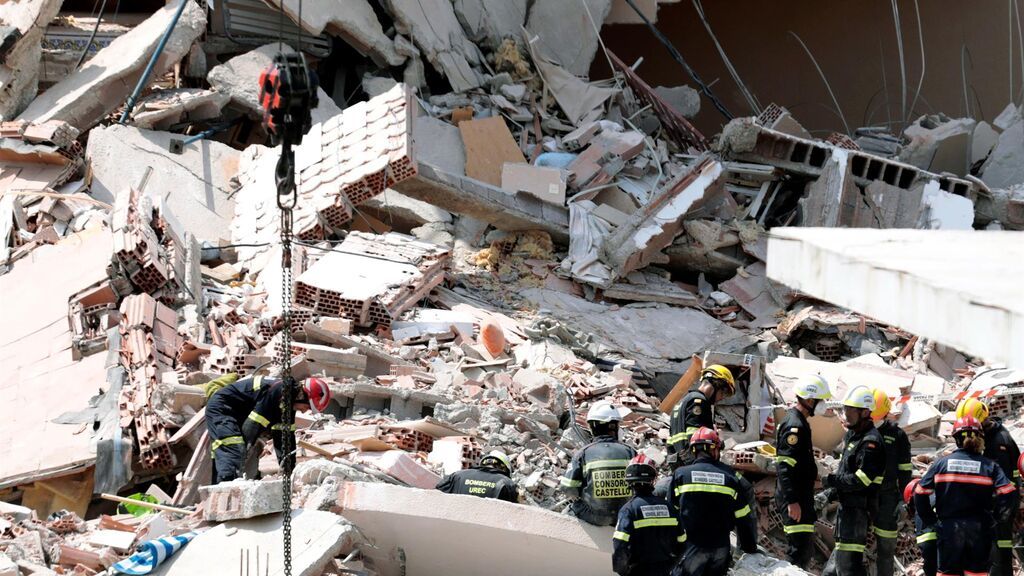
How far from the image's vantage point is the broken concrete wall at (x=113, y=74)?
49.7ft

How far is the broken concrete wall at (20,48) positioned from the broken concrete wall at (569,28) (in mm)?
5748

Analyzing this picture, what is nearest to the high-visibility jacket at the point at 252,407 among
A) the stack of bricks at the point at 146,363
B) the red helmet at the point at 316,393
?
the red helmet at the point at 316,393

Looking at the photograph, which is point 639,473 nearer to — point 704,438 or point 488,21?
point 704,438

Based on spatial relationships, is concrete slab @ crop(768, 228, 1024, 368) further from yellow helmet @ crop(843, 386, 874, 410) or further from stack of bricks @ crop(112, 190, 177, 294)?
stack of bricks @ crop(112, 190, 177, 294)

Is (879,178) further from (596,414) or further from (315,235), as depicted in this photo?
(596,414)

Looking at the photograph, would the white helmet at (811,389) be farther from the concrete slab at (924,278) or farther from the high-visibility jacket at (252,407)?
the high-visibility jacket at (252,407)

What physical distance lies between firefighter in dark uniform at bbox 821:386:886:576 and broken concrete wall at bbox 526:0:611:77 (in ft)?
30.9

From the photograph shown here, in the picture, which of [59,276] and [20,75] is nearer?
[59,276]

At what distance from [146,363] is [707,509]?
16.2ft

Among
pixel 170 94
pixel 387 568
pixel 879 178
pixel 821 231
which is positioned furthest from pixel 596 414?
pixel 170 94

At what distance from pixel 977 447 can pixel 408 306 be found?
5681mm

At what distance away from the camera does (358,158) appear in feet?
44.4

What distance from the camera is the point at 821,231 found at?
5879mm

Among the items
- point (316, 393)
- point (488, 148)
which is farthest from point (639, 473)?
point (488, 148)
